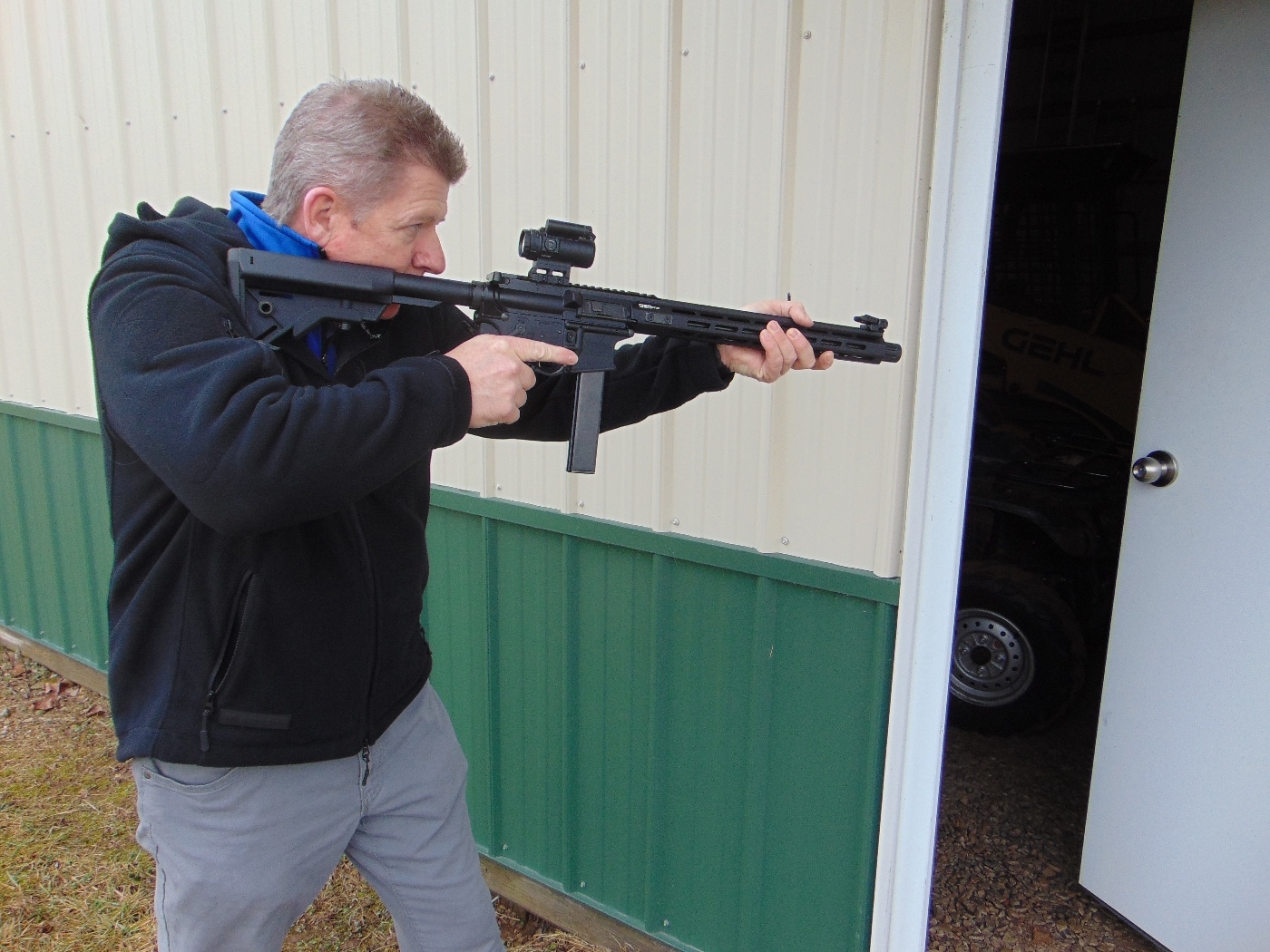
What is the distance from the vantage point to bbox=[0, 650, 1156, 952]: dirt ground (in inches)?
120

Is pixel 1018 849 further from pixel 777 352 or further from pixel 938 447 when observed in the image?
pixel 777 352

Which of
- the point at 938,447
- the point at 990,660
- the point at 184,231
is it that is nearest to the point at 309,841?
the point at 184,231

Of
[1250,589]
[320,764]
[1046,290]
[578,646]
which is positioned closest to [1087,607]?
[1250,589]

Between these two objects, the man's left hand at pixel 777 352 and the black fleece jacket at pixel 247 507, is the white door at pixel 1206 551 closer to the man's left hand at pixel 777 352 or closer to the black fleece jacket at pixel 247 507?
the man's left hand at pixel 777 352

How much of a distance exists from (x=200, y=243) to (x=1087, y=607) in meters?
3.81

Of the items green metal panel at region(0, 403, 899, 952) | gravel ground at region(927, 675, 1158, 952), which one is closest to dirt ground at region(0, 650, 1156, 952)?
gravel ground at region(927, 675, 1158, 952)

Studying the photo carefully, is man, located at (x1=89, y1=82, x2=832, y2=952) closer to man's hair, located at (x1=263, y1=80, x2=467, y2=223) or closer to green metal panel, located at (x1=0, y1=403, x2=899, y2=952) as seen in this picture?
man's hair, located at (x1=263, y1=80, x2=467, y2=223)

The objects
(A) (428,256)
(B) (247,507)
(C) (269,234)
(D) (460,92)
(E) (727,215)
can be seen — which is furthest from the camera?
(D) (460,92)

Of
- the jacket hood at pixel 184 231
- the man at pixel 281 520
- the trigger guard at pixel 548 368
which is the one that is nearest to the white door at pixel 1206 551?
the man at pixel 281 520

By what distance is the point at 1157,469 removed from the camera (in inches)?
101

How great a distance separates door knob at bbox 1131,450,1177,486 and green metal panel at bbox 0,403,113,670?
4.27 meters

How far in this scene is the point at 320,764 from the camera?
1.76 m

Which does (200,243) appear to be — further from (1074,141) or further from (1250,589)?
(1074,141)

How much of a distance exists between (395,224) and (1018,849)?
10.5 feet
